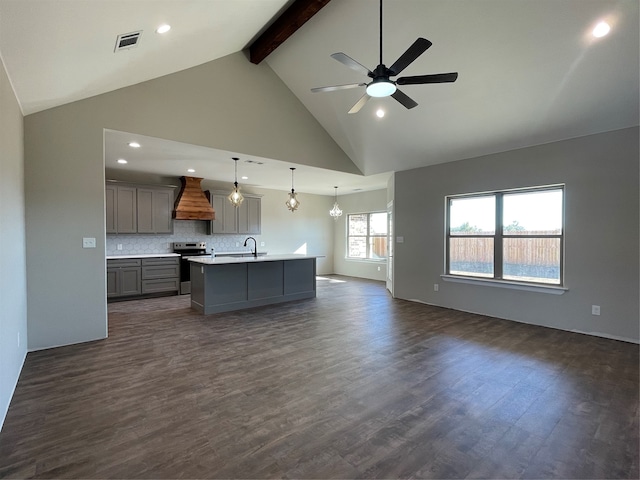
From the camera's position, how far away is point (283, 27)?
4.07m

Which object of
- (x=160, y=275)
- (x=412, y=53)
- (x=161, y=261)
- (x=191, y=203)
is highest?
(x=412, y=53)

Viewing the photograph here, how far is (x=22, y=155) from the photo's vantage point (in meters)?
3.30

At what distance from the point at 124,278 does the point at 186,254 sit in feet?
4.57

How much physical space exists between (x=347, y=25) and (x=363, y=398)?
4.23 metres

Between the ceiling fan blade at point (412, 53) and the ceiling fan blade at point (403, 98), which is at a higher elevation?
the ceiling fan blade at point (412, 53)

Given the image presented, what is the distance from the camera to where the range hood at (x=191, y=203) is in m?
6.99

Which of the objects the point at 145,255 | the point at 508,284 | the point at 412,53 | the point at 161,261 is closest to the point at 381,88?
the point at 412,53

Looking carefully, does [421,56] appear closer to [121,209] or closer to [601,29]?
[601,29]

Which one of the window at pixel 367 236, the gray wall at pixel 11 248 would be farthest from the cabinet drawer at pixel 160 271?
the window at pixel 367 236

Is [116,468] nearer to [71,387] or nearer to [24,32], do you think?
[71,387]

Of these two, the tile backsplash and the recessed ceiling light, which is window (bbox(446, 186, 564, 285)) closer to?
the recessed ceiling light

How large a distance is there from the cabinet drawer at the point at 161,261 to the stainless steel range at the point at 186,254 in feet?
0.44

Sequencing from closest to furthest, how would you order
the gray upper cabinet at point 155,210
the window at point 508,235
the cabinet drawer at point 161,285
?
the window at point 508,235 → the cabinet drawer at point 161,285 → the gray upper cabinet at point 155,210

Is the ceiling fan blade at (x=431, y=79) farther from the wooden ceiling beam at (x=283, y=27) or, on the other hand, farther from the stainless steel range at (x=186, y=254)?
the stainless steel range at (x=186, y=254)
